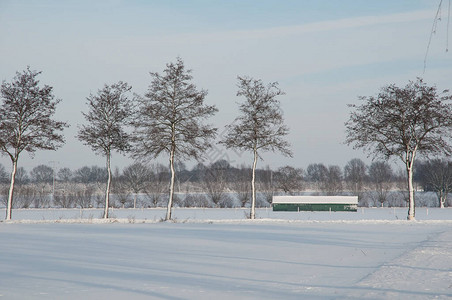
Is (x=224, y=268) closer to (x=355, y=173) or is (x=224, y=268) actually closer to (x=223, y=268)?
(x=223, y=268)

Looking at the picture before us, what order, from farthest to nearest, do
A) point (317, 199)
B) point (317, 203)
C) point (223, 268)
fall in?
point (317, 199) → point (317, 203) → point (223, 268)

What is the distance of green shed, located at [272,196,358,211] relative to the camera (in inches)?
2265

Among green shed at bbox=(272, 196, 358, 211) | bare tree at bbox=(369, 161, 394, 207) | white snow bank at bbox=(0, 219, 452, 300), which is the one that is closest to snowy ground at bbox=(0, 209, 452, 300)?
white snow bank at bbox=(0, 219, 452, 300)

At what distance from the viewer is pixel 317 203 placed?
59.0 m

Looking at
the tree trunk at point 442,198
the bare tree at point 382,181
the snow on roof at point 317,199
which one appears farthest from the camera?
the bare tree at point 382,181

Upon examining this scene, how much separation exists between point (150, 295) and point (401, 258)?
7.85 metres

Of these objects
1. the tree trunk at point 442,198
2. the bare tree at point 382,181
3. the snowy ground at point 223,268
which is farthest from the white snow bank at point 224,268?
the tree trunk at point 442,198

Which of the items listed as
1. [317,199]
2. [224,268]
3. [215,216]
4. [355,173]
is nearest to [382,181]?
[355,173]

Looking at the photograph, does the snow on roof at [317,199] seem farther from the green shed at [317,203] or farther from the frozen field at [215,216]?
the frozen field at [215,216]

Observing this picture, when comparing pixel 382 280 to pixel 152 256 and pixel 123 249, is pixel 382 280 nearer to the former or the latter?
pixel 152 256

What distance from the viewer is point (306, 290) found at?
9.19 meters

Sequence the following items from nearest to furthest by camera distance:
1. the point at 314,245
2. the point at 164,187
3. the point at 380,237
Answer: the point at 314,245 < the point at 380,237 < the point at 164,187

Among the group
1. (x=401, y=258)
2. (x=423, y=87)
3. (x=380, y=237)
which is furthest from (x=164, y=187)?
(x=401, y=258)

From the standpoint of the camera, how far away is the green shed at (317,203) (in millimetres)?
57531
